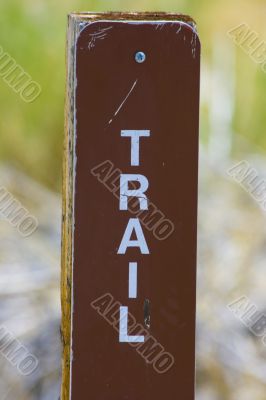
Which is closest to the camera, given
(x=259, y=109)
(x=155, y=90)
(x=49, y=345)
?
(x=155, y=90)

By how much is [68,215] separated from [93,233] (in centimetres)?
5

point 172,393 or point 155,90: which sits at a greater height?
point 155,90

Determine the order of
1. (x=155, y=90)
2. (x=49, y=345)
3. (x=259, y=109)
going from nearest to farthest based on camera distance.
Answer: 1. (x=155, y=90)
2. (x=49, y=345)
3. (x=259, y=109)

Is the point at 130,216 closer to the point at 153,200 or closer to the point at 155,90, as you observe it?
the point at 153,200

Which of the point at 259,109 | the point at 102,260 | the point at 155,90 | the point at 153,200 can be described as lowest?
the point at 102,260

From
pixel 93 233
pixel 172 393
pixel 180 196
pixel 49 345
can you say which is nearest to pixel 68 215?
pixel 93 233

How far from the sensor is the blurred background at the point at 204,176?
288 centimetres

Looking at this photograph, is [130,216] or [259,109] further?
[259,109]

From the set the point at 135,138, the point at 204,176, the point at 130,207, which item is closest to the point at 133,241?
the point at 130,207

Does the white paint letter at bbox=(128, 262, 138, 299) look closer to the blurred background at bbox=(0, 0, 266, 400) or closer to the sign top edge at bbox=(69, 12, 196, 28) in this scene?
the sign top edge at bbox=(69, 12, 196, 28)

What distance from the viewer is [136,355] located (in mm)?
1321

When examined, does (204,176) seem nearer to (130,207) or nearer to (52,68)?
(52,68)

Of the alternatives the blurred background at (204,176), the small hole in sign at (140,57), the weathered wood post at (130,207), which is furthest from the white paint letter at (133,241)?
the blurred background at (204,176)

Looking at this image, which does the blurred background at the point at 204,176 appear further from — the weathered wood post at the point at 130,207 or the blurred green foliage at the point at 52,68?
the weathered wood post at the point at 130,207
